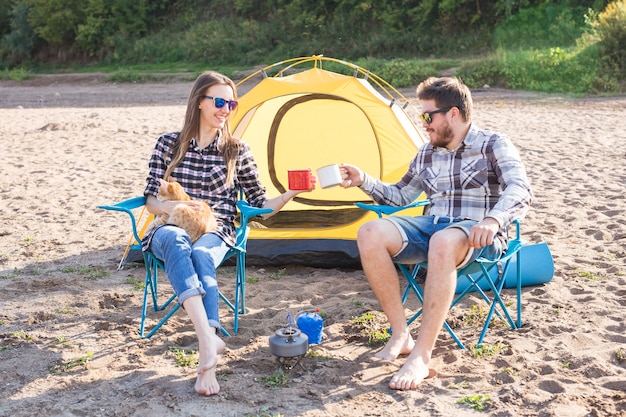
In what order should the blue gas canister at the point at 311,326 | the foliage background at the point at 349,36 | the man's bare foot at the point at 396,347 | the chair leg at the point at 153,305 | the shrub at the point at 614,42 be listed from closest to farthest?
the man's bare foot at the point at 396,347
the blue gas canister at the point at 311,326
the chair leg at the point at 153,305
the shrub at the point at 614,42
the foliage background at the point at 349,36

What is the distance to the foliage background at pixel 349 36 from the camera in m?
14.9

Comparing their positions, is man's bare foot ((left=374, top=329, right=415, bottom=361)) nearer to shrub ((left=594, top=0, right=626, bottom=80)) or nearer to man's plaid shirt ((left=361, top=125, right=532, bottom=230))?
man's plaid shirt ((left=361, top=125, right=532, bottom=230))

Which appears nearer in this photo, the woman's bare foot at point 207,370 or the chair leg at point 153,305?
the woman's bare foot at point 207,370

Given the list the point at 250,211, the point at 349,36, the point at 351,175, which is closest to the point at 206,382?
the point at 250,211

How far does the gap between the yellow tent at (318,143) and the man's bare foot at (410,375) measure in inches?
69.6

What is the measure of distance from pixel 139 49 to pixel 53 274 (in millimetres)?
21148

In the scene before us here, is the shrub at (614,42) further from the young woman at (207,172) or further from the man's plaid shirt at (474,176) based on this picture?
the young woman at (207,172)

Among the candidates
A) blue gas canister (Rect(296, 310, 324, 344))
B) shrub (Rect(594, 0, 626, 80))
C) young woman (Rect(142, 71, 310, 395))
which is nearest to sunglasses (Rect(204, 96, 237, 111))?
young woman (Rect(142, 71, 310, 395))

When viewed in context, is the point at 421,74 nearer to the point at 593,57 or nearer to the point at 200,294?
the point at 593,57

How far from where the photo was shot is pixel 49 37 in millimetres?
26359

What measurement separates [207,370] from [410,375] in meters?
0.82

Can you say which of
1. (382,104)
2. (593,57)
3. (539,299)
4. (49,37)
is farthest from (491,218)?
(49,37)

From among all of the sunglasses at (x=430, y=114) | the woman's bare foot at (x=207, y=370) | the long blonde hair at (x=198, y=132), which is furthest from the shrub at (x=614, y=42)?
the woman's bare foot at (x=207, y=370)

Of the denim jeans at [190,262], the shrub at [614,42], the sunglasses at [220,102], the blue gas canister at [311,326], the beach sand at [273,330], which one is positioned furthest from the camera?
the shrub at [614,42]
